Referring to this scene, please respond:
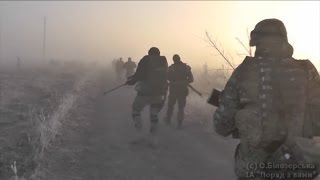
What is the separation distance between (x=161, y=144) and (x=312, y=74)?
7.08 m

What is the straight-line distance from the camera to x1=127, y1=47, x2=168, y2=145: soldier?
1073cm

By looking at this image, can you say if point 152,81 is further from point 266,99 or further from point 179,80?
point 266,99

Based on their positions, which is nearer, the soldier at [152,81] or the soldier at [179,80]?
the soldier at [152,81]

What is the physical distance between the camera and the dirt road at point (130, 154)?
322 inches

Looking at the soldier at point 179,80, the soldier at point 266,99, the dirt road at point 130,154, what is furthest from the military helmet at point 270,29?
the soldier at point 179,80

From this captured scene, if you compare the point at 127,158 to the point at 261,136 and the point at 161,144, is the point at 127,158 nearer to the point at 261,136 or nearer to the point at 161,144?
the point at 161,144

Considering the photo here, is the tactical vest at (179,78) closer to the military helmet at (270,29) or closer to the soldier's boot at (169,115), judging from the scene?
the soldier's boot at (169,115)

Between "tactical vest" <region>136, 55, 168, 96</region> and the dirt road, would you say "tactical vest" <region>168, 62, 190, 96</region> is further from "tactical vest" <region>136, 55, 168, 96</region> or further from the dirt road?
"tactical vest" <region>136, 55, 168, 96</region>

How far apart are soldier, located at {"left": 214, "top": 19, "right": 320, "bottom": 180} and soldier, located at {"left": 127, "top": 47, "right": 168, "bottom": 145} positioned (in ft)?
21.6

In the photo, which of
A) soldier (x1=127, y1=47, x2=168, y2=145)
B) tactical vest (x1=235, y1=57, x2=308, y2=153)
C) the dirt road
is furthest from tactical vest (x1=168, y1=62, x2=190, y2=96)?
tactical vest (x1=235, y1=57, x2=308, y2=153)

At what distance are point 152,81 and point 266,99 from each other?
6.93 m

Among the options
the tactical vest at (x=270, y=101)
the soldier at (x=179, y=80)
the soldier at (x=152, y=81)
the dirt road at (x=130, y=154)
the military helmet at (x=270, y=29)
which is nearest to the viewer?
the tactical vest at (x=270, y=101)

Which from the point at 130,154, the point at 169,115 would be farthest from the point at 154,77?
the point at 169,115

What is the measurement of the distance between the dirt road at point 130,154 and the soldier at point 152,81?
84 centimetres
